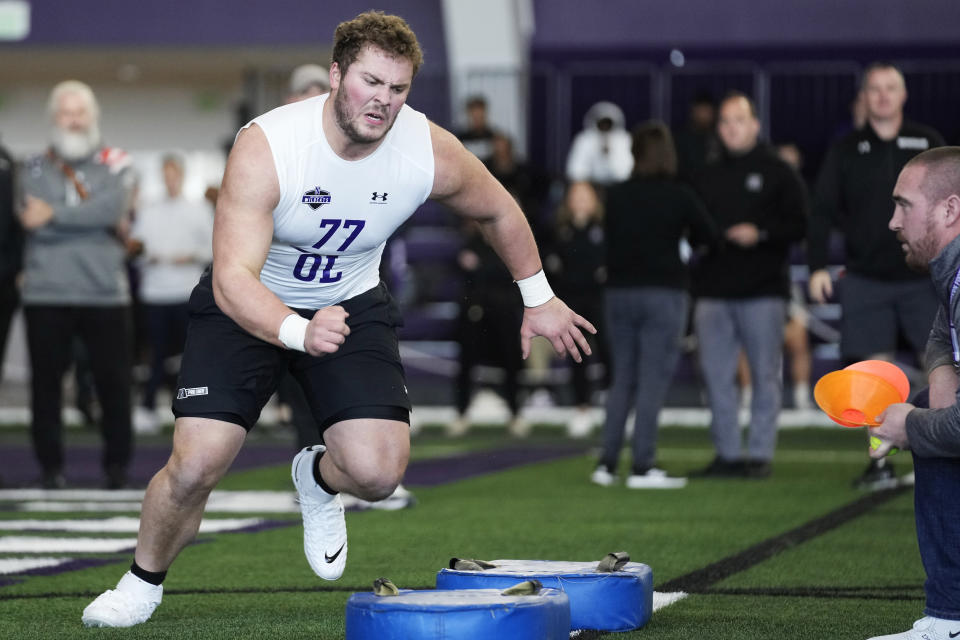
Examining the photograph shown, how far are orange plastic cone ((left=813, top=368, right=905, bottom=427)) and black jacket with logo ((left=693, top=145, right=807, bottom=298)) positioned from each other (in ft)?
16.2

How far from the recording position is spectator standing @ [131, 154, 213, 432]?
12.7 meters

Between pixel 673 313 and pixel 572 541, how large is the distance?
8.80ft

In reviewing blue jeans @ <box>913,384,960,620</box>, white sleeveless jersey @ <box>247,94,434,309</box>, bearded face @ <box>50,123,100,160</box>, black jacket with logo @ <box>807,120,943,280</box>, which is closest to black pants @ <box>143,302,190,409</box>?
bearded face @ <box>50,123,100,160</box>

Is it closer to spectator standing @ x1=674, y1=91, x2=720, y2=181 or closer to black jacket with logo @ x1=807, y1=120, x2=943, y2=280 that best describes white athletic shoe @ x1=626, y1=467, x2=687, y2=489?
black jacket with logo @ x1=807, y1=120, x2=943, y2=280

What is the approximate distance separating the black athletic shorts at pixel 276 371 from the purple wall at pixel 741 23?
14594 mm

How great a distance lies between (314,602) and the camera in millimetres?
5055

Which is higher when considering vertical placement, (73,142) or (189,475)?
(73,142)

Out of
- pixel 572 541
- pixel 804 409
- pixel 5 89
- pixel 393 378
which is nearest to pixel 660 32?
pixel 804 409

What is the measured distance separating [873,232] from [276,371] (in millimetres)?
4427

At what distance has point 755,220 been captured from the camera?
9.24 metres

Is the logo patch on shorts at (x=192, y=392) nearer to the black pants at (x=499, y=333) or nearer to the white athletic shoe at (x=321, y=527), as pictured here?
the white athletic shoe at (x=321, y=527)

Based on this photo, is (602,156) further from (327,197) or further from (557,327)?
(327,197)

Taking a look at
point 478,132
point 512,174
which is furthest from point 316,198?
point 478,132

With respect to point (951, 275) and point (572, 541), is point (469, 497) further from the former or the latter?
point (951, 275)
